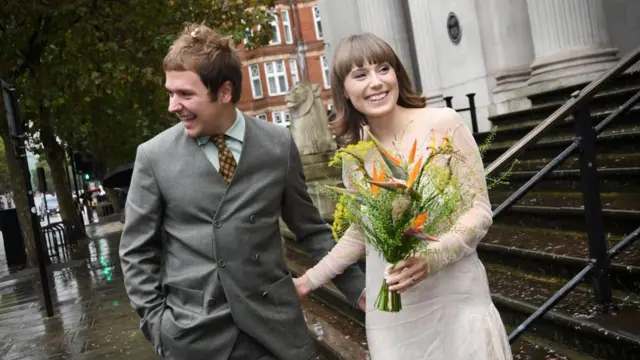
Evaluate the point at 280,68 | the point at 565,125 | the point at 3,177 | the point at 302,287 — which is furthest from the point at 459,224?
the point at 3,177

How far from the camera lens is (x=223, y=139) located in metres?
2.73

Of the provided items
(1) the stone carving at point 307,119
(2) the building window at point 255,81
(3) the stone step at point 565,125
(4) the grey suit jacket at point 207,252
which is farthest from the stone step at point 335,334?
(2) the building window at point 255,81

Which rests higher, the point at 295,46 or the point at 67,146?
the point at 295,46

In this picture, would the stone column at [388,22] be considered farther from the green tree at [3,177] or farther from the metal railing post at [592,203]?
the green tree at [3,177]

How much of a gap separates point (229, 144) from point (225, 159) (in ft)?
0.23

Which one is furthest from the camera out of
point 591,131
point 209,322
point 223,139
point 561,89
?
point 561,89

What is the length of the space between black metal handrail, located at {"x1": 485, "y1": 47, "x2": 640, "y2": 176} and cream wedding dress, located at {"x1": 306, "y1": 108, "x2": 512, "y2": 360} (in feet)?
4.01

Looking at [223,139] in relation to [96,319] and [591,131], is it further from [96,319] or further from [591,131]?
[96,319]

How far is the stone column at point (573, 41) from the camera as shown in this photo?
28.5 ft

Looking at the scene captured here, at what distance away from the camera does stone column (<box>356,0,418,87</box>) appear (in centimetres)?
1352

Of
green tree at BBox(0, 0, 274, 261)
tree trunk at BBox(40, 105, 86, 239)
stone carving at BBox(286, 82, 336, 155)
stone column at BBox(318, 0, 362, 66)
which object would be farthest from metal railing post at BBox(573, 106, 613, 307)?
tree trunk at BBox(40, 105, 86, 239)

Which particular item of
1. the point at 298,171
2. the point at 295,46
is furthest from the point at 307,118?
the point at 295,46

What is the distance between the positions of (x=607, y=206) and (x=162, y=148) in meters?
3.79

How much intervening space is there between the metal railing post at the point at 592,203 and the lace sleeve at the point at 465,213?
→ 1941mm
